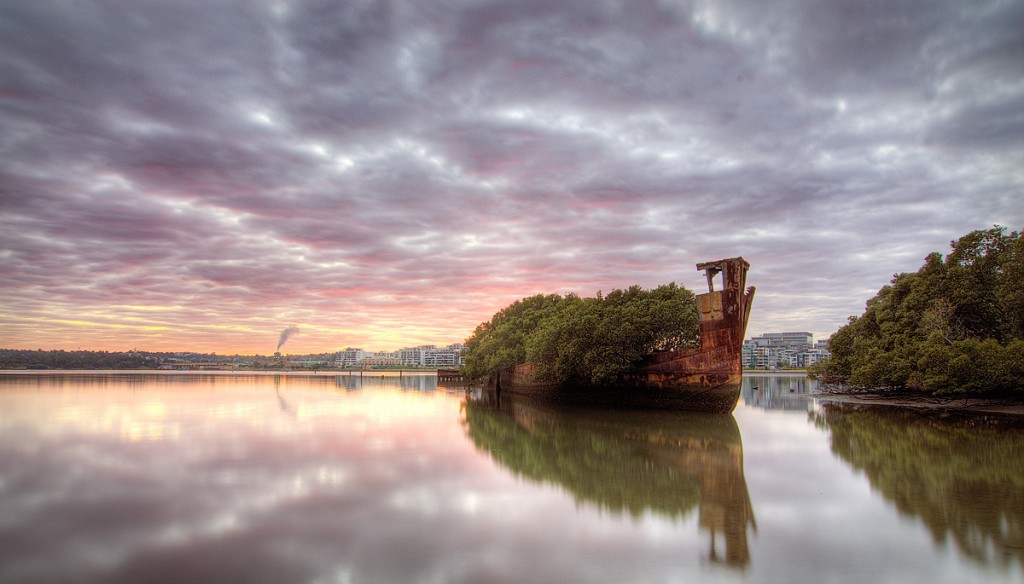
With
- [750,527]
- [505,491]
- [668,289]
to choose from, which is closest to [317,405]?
[668,289]

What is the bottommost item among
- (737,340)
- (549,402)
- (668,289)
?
(549,402)

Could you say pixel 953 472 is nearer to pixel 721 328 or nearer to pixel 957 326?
pixel 721 328

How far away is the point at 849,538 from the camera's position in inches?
323

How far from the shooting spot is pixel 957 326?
34469 mm

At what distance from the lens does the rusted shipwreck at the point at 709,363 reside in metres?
27.0

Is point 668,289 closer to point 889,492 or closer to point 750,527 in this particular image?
point 889,492

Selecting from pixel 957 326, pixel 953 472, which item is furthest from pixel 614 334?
pixel 957 326

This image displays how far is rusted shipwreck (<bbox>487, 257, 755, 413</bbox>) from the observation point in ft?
88.5

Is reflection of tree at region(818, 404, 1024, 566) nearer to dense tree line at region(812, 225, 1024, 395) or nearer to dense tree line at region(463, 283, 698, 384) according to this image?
dense tree line at region(812, 225, 1024, 395)

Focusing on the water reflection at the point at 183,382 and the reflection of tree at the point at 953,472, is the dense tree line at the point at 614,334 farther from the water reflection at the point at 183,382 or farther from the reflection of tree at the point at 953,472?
the water reflection at the point at 183,382

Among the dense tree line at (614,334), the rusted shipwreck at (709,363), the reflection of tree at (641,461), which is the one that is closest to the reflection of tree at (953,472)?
the reflection of tree at (641,461)

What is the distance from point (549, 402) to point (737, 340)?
16.6m

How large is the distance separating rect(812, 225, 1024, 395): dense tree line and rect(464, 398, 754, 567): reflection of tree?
13.4 meters

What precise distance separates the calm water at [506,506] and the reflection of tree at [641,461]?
3.1 inches
